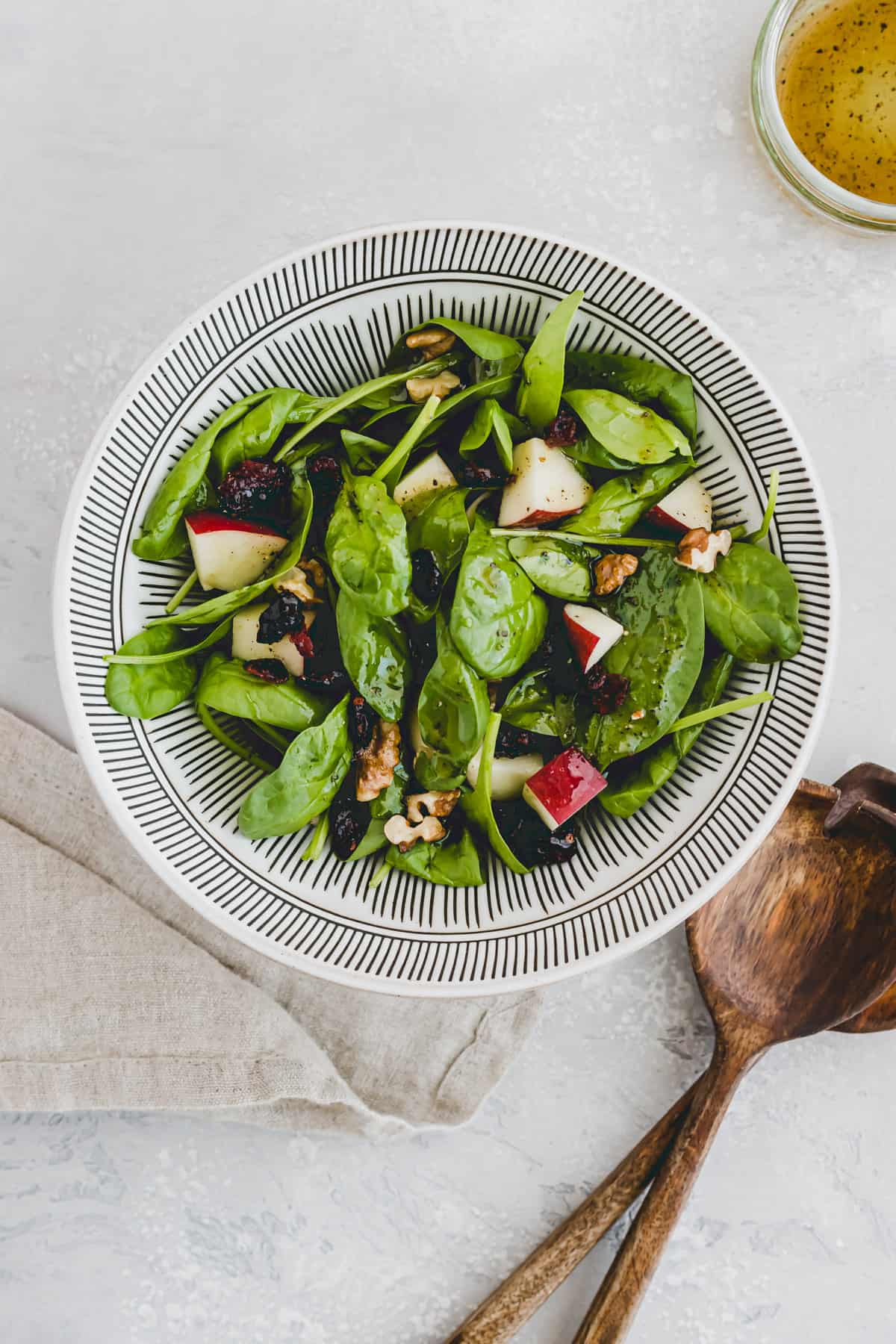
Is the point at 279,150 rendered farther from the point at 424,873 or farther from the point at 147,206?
the point at 424,873

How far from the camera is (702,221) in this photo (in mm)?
1482

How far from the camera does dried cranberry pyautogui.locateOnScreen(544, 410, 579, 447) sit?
46.8 inches

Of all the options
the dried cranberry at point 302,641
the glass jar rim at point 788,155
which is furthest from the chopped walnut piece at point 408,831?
the glass jar rim at point 788,155

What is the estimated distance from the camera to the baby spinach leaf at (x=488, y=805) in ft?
3.85

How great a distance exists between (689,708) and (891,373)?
64cm

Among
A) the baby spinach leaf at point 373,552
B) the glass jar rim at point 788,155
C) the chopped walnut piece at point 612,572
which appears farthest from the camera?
the glass jar rim at point 788,155

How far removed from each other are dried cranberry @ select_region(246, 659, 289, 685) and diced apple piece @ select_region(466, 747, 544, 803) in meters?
0.24

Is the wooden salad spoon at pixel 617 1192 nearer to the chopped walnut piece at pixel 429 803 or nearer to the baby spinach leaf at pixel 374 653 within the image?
the chopped walnut piece at pixel 429 803

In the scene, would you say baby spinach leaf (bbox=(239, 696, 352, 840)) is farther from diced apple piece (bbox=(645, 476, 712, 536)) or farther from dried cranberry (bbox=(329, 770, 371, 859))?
diced apple piece (bbox=(645, 476, 712, 536))

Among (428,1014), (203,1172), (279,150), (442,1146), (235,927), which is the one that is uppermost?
(279,150)

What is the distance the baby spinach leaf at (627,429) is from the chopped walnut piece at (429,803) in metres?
0.43

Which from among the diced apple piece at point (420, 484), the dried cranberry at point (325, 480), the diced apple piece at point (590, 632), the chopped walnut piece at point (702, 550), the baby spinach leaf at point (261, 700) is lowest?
the baby spinach leaf at point (261, 700)

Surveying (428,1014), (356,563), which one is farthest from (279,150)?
(428,1014)

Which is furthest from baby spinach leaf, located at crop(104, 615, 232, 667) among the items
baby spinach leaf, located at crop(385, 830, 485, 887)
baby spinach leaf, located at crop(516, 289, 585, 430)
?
baby spinach leaf, located at crop(516, 289, 585, 430)
